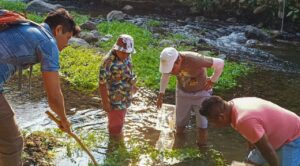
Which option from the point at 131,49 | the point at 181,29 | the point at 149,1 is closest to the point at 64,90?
the point at 131,49

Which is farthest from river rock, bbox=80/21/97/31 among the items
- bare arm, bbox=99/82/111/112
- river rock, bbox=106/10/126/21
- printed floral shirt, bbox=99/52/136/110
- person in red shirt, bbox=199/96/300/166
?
person in red shirt, bbox=199/96/300/166

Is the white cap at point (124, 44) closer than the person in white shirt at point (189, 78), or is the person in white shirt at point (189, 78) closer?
the person in white shirt at point (189, 78)

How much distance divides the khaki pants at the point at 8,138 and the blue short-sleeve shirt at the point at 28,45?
1.38ft

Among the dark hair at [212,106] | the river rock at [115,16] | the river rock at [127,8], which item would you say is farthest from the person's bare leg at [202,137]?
the river rock at [127,8]

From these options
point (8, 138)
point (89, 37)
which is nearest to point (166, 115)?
point (8, 138)

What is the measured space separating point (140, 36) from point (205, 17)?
687 centimetres

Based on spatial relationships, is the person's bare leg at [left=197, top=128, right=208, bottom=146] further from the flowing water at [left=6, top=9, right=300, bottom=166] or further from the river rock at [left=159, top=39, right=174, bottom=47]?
the river rock at [left=159, top=39, right=174, bottom=47]

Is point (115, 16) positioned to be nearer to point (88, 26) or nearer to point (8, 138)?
point (88, 26)

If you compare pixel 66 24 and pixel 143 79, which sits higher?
pixel 66 24

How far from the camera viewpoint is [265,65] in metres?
13.4

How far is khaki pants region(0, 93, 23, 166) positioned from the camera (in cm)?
430

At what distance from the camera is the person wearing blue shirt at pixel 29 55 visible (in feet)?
13.5

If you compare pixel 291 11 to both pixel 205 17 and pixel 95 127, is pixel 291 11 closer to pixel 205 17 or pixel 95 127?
pixel 205 17

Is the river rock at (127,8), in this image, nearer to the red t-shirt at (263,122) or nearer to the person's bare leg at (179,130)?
the person's bare leg at (179,130)
